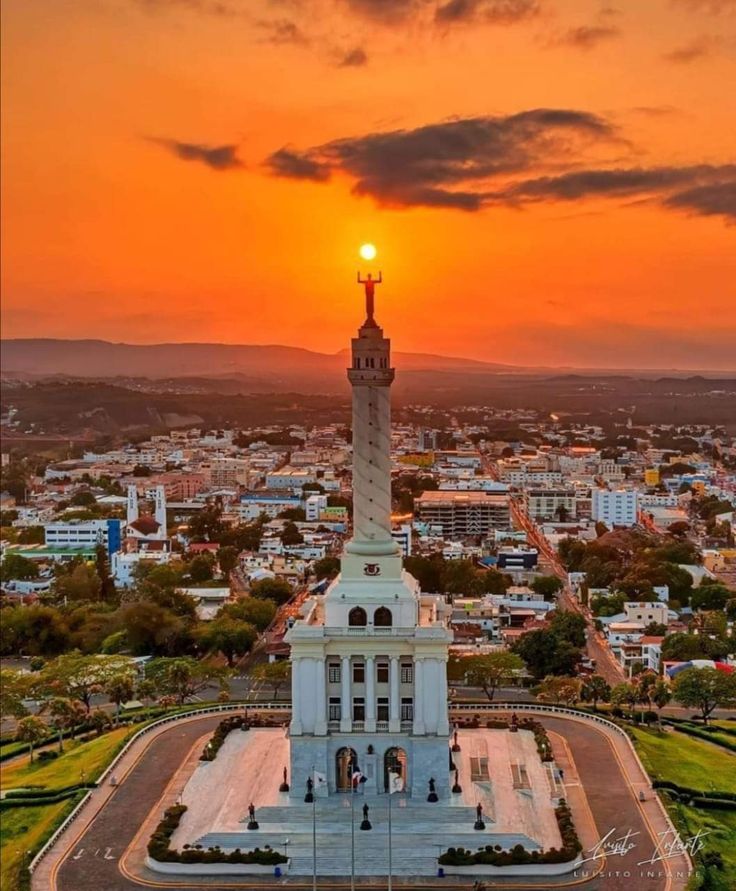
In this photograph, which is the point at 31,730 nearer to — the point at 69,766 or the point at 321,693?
A: the point at 69,766

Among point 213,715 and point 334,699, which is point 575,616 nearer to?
point 213,715

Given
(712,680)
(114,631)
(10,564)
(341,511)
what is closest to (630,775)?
(712,680)

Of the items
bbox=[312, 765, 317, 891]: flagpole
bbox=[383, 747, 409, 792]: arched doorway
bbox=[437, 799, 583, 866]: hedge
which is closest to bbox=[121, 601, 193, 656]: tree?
bbox=[383, 747, 409, 792]: arched doorway

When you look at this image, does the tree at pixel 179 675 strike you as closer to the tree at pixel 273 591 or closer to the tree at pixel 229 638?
the tree at pixel 229 638

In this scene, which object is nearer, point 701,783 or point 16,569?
point 701,783

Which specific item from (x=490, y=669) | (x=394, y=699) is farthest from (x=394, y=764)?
(x=490, y=669)

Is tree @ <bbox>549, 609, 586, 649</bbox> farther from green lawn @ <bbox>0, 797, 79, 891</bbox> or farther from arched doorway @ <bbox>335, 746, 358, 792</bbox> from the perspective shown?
green lawn @ <bbox>0, 797, 79, 891</bbox>
